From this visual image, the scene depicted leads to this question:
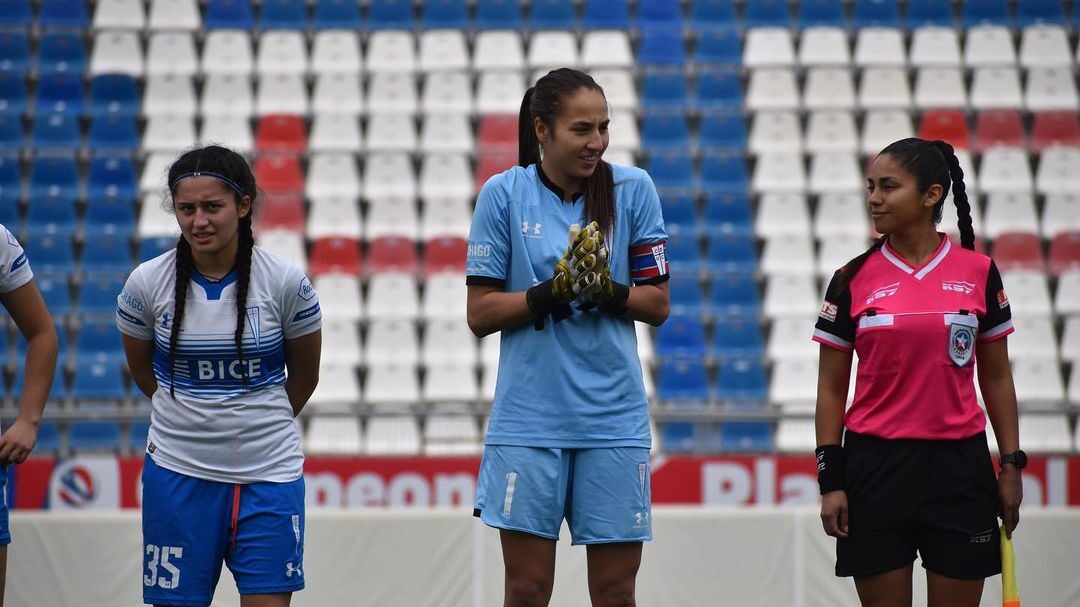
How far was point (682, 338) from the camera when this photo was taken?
1143cm

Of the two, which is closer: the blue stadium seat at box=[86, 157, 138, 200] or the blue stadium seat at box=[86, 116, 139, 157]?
the blue stadium seat at box=[86, 157, 138, 200]

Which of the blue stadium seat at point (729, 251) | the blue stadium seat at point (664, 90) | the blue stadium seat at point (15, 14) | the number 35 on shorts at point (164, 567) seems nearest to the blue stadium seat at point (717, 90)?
the blue stadium seat at point (664, 90)

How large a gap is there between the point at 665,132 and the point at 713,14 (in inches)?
77.6

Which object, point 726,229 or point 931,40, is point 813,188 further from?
point 931,40

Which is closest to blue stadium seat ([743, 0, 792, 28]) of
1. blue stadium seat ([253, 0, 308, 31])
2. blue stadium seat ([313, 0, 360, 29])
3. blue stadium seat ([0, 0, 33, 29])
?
blue stadium seat ([313, 0, 360, 29])

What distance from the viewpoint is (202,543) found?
382 cm

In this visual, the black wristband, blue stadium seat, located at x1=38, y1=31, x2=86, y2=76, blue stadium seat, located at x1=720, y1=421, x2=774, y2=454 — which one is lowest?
blue stadium seat, located at x1=720, y1=421, x2=774, y2=454

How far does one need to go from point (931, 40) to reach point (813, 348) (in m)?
4.40

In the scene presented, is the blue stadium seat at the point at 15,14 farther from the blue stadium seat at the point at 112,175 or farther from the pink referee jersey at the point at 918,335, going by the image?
the pink referee jersey at the point at 918,335

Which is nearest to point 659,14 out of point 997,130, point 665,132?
point 665,132

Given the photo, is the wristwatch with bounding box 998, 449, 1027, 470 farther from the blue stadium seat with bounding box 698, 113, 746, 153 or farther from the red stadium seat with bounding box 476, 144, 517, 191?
the blue stadium seat with bounding box 698, 113, 746, 153

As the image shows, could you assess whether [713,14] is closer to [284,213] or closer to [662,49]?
[662,49]

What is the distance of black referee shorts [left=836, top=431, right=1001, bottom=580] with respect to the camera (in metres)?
3.87

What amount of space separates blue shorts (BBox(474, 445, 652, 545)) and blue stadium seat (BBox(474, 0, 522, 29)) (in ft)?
36.1
